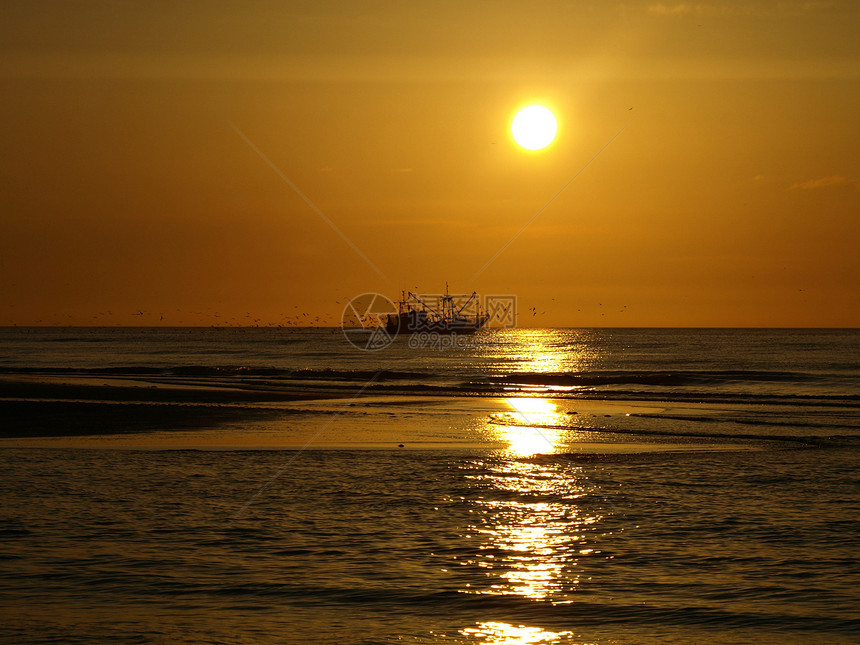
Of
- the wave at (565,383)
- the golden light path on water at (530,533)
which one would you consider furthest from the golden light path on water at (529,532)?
the wave at (565,383)

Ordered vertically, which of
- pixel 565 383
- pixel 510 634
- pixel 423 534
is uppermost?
pixel 565 383

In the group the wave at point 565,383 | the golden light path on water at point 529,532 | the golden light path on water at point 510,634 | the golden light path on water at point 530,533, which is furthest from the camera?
the wave at point 565,383

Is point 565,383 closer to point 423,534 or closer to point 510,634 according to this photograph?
point 423,534

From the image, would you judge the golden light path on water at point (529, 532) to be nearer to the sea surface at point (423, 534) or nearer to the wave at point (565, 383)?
the sea surface at point (423, 534)

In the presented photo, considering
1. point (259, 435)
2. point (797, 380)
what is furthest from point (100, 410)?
point (797, 380)

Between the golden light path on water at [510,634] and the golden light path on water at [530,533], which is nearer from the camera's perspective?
the golden light path on water at [510,634]

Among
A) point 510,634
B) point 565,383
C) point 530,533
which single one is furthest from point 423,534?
point 565,383

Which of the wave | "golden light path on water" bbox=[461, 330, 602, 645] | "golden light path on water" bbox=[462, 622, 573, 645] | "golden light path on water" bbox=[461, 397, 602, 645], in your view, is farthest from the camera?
the wave

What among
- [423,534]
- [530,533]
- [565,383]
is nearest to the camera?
[423,534]

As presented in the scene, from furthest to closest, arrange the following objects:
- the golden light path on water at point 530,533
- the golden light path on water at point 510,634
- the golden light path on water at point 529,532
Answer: the golden light path on water at point 529,532
the golden light path on water at point 530,533
the golden light path on water at point 510,634

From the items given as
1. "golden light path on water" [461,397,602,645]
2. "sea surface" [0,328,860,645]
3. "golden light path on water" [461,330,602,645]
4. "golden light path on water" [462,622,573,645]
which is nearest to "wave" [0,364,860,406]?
"sea surface" [0,328,860,645]

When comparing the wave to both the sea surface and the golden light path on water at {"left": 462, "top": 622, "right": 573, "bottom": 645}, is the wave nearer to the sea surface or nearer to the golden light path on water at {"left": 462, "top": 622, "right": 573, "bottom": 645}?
the sea surface

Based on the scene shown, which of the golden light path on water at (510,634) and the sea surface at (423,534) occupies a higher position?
the sea surface at (423,534)

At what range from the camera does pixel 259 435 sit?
2744cm
